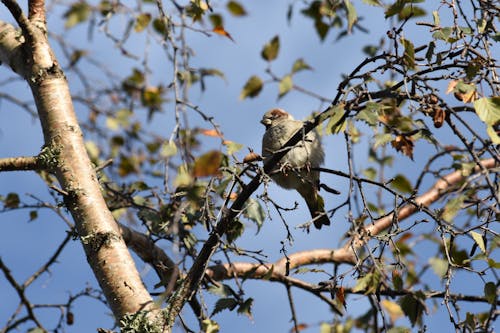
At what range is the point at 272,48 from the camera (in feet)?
11.2

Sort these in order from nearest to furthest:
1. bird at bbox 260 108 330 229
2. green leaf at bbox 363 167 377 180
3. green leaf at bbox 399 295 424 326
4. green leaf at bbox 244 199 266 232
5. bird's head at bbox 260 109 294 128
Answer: green leaf at bbox 399 295 424 326 < green leaf at bbox 244 199 266 232 < bird at bbox 260 108 330 229 < green leaf at bbox 363 167 377 180 < bird's head at bbox 260 109 294 128

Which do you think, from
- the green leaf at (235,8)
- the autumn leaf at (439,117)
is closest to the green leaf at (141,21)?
the green leaf at (235,8)

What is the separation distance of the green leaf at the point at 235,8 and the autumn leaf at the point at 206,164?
2051mm

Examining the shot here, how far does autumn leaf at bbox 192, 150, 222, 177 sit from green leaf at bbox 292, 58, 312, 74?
6.78 ft

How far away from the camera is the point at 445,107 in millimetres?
2010

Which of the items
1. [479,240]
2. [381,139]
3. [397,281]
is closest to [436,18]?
[381,139]

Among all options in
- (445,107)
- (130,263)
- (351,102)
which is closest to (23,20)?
(130,263)

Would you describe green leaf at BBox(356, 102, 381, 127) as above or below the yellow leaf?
above

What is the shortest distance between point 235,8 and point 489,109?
75.7 inches

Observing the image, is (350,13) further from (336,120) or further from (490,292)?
(490,292)

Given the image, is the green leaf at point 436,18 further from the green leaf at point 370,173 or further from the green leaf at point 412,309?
the green leaf at point 370,173

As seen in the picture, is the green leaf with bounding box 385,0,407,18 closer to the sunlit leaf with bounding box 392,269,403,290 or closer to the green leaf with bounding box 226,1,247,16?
the sunlit leaf with bounding box 392,269,403,290

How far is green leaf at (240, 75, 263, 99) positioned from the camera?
3416 mm

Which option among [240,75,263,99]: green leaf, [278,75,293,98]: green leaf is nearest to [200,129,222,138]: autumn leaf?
[240,75,263,99]: green leaf
